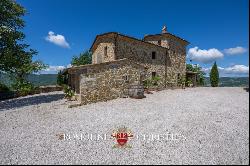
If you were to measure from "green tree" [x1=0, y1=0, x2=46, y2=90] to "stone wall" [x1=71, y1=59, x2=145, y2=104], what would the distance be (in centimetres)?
608

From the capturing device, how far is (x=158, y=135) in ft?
22.8

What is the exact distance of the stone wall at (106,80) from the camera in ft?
43.4

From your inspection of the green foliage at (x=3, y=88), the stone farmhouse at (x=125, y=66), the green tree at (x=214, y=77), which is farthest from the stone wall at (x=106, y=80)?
the green tree at (x=214, y=77)

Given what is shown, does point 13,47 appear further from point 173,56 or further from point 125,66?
point 173,56

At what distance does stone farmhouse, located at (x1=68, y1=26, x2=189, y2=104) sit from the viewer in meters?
13.6

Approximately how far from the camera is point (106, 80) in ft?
46.8

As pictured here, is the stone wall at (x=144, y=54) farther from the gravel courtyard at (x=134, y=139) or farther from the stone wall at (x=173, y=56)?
the gravel courtyard at (x=134, y=139)

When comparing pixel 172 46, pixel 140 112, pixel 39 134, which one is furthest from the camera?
pixel 172 46

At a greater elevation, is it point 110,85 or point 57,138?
point 110,85

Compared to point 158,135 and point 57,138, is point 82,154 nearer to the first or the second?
point 57,138

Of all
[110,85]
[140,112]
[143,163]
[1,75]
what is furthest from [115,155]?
[1,75]

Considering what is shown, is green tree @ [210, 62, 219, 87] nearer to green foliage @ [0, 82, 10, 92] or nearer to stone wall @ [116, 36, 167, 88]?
stone wall @ [116, 36, 167, 88]

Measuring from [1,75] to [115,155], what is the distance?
676 inches

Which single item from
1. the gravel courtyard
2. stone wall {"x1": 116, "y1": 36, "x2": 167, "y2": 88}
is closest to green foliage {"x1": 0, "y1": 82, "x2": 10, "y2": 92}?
stone wall {"x1": 116, "y1": 36, "x2": 167, "y2": 88}
